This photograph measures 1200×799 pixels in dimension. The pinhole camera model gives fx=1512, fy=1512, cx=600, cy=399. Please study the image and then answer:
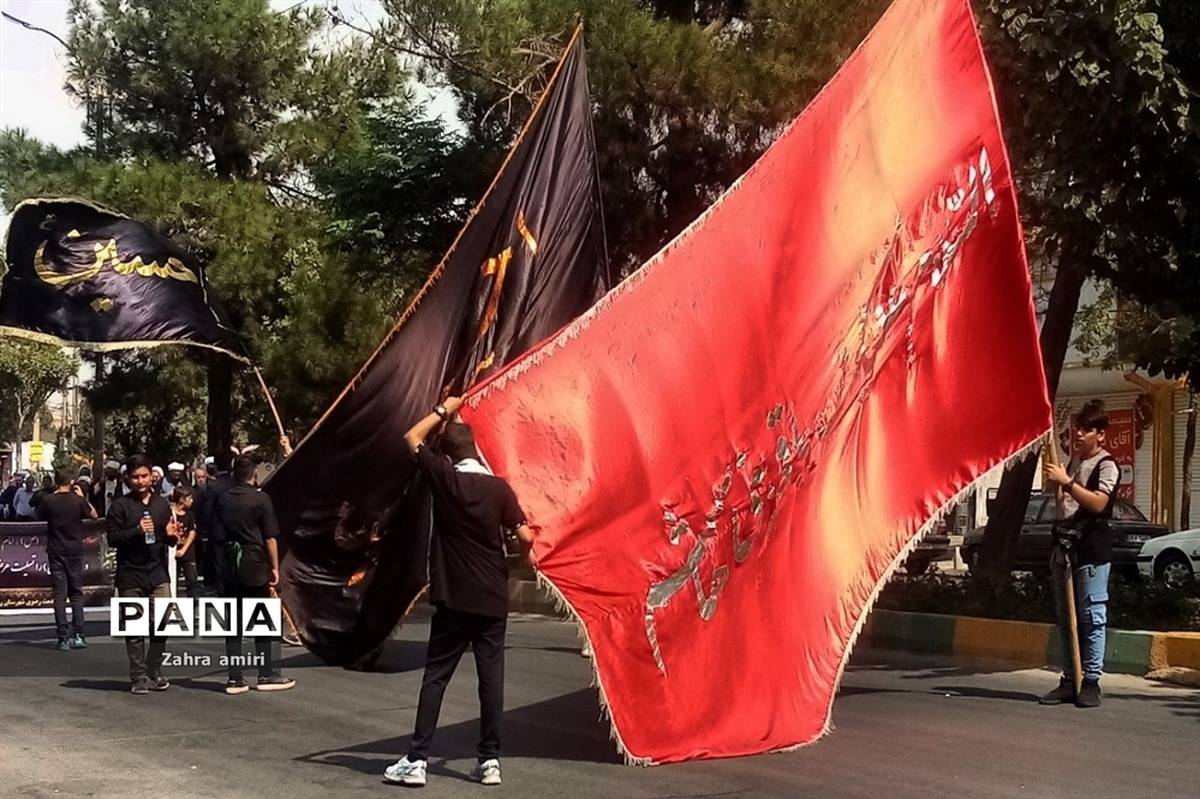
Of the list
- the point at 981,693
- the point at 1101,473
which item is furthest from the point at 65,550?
the point at 1101,473

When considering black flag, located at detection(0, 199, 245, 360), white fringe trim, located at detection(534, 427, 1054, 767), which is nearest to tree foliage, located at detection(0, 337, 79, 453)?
black flag, located at detection(0, 199, 245, 360)

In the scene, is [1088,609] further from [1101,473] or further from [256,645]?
[256,645]

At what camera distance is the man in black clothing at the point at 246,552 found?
31.8 feet

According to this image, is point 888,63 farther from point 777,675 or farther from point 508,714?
point 508,714

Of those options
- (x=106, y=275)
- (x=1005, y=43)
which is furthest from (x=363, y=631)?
(x=1005, y=43)

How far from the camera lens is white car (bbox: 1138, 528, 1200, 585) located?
20.2m

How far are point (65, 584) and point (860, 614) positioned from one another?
7437 mm

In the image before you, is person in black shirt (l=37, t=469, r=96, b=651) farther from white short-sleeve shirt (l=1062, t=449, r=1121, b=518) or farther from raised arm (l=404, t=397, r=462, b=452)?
white short-sleeve shirt (l=1062, t=449, r=1121, b=518)

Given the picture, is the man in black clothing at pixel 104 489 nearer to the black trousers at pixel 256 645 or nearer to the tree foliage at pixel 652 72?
the tree foliage at pixel 652 72

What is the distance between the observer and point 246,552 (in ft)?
31.9

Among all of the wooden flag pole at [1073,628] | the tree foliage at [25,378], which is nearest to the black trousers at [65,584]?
the wooden flag pole at [1073,628]

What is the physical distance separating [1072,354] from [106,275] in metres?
27.8

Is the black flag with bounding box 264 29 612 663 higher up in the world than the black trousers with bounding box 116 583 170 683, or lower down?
higher up

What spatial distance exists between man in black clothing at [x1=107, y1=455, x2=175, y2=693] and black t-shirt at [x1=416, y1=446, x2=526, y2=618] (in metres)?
4.02
